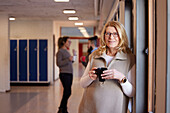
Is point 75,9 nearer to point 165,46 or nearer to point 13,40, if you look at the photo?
point 13,40

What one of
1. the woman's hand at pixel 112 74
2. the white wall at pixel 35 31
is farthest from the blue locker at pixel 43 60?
the woman's hand at pixel 112 74

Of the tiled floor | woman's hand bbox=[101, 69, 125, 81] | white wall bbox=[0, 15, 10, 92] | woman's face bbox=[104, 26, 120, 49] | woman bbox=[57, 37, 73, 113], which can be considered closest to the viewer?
woman's hand bbox=[101, 69, 125, 81]

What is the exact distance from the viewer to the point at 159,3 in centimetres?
117

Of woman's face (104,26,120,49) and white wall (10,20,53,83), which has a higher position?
white wall (10,20,53,83)

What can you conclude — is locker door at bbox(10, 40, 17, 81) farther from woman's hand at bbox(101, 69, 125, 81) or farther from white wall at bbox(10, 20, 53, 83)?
woman's hand at bbox(101, 69, 125, 81)

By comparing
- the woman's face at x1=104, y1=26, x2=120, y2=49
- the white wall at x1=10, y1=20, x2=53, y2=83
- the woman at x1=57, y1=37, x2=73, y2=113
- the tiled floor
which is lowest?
the tiled floor

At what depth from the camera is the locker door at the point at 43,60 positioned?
886 centimetres

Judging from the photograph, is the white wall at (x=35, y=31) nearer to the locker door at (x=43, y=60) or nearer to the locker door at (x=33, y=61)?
the locker door at (x=43, y=60)

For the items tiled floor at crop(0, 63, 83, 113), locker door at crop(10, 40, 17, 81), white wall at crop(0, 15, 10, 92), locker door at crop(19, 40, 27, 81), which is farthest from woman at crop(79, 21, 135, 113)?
locker door at crop(10, 40, 17, 81)

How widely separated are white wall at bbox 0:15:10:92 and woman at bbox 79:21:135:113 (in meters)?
6.10

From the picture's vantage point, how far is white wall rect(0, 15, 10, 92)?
283 inches

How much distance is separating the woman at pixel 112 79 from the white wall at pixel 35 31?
7391 millimetres

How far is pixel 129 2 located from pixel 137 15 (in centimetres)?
67

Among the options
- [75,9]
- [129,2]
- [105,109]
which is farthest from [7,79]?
[105,109]
